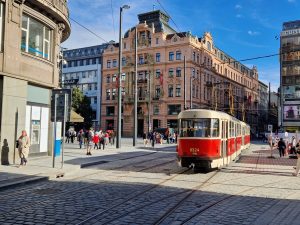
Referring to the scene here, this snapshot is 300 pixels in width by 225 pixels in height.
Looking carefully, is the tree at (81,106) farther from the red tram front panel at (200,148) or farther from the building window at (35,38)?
the red tram front panel at (200,148)

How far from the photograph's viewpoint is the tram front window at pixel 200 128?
53.8 feet

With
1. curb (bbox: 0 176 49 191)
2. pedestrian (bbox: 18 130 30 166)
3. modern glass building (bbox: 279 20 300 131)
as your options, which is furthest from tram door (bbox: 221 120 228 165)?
modern glass building (bbox: 279 20 300 131)

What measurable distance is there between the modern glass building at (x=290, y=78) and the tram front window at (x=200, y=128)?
5716 cm

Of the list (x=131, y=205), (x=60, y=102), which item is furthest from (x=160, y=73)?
(x=131, y=205)

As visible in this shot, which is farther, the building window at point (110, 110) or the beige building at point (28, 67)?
the building window at point (110, 110)

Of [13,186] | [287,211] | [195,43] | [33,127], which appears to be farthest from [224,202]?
[195,43]

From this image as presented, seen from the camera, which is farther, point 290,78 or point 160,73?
point 160,73

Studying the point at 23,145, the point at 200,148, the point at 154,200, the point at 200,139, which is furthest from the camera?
the point at 23,145

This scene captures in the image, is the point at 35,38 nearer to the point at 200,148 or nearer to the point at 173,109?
the point at 200,148

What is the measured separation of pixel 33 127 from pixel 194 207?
503 inches

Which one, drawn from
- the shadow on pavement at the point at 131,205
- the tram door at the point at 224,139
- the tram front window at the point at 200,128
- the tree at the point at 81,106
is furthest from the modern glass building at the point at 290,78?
the shadow on pavement at the point at 131,205

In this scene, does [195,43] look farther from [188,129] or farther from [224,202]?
[224,202]

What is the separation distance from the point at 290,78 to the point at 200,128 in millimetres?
61985

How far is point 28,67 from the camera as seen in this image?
18.9 m
